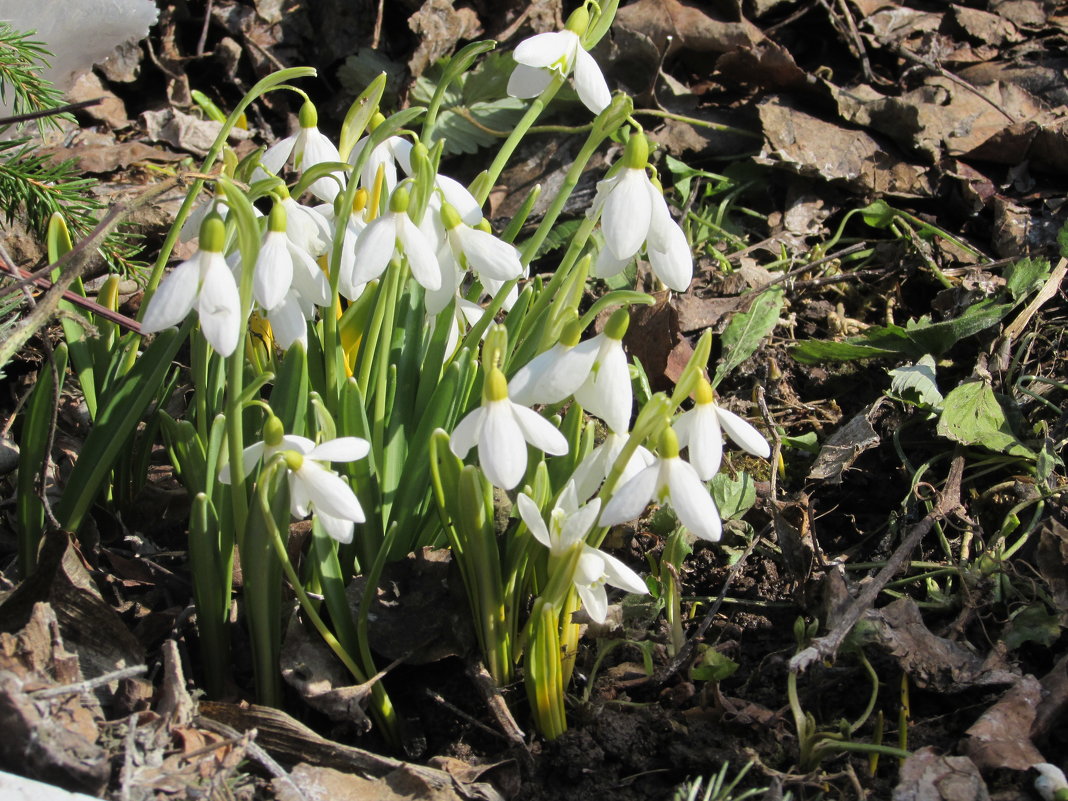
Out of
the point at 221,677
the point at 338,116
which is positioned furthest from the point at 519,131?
the point at 338,116

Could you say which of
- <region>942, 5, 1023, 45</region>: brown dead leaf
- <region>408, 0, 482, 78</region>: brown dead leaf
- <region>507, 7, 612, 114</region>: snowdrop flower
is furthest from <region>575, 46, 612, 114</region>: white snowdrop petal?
<region>942, 5, 1023, 45</region>: brown dead leaf

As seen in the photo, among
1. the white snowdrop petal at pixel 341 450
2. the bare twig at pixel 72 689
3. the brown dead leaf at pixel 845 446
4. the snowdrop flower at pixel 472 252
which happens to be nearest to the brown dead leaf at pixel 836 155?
the brown dead leaf at pixel 845 446

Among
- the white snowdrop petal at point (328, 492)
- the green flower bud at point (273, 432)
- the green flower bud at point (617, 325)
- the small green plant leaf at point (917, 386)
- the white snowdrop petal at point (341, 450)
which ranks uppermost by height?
the green flower bud at point (617, 325)

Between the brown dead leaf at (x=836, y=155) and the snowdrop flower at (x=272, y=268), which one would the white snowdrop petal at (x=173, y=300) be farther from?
the brown dead leaf at (x=836, y=155)

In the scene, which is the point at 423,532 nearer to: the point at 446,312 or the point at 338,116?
the point at 446,312

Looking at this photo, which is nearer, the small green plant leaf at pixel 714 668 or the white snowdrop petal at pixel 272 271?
the white snowdrop petal at pixel 272 271

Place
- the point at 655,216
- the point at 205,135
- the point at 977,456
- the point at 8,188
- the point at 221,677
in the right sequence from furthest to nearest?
the point at 205,135, the point at 977,456, the point at 8,188, the point at 221,677, the point at 655,216
